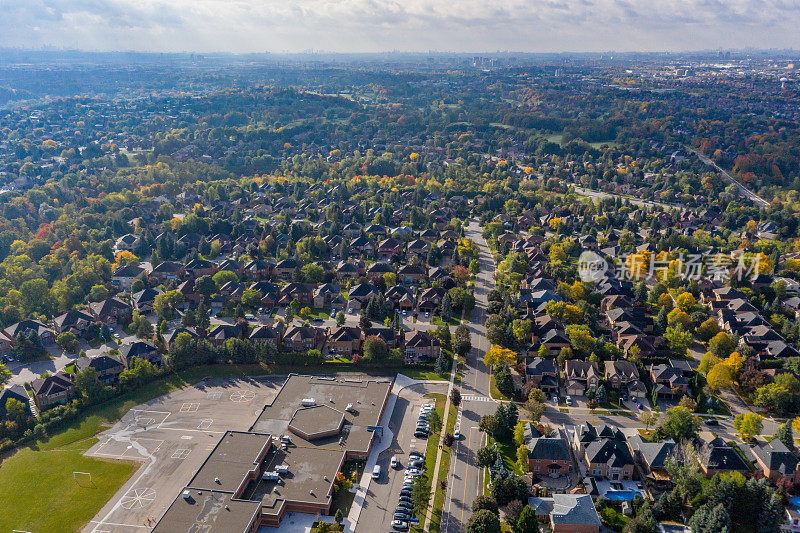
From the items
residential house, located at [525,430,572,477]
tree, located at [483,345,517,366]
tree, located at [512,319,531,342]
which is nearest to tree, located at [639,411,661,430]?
residential house, located at [525,430,572,477]

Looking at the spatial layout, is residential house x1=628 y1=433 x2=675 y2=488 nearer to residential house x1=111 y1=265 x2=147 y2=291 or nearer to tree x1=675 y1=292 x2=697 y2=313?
tree x1=675 y1=292 x2=697 y2=313

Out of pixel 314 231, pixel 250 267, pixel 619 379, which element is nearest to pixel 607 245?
pixel 619 379

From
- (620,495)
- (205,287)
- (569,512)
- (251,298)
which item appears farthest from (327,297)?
(620,495)

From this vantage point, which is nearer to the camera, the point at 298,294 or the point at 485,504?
the point at 485,504

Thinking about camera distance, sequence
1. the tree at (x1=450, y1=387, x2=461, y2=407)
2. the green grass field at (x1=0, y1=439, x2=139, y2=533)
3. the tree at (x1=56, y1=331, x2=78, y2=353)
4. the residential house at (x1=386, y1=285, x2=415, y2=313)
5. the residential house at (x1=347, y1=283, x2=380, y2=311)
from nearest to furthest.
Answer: the green grass field at (x1=0, y1=439, x2=139, y2=533) < the tree at (x1=450, y1=387, x2=461, y2=407) < the tree at (x1=56, y1=331, x2=78, y2=353) < the residential house at (x1=386, y1=285, x2=415, y2=313) < the residential house at (x1=347, y1=283, x2=380, y2=311)

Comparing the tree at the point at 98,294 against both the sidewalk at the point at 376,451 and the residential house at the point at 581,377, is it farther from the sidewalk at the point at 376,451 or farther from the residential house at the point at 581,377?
the residential house at the point at 581,377

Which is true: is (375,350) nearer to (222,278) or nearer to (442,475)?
(442,475)

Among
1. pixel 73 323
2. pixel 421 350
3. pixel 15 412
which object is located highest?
pixel 73 323
